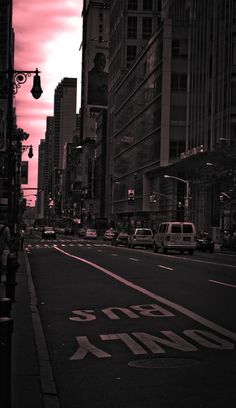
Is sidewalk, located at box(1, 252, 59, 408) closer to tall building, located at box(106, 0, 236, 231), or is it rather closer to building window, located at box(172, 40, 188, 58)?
tall building, located at box(106, 0, 236, 231)

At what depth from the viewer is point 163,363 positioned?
27.1 feet

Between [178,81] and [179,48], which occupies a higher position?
[179,48]

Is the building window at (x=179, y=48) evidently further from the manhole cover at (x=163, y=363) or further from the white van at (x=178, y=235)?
the manhole cover at (x=163, y=363)

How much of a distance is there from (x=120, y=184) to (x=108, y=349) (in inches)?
5118

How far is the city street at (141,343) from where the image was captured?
685cm

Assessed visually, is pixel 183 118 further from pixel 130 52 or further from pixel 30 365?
pixel 30 365

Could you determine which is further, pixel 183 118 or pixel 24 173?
pixel 183 118

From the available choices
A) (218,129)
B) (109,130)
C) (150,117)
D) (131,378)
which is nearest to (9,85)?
(131,378)

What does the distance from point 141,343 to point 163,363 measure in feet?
4.55

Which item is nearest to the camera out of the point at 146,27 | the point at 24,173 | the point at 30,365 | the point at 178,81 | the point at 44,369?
the point at 44,369

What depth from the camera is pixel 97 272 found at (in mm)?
24359

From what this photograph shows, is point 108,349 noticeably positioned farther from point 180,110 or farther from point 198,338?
point 180,110

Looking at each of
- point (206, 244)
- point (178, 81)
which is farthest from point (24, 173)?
point (178, 81)

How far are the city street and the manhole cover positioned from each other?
0.04 ft
